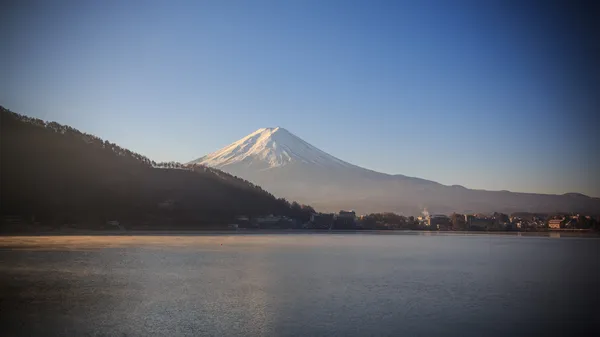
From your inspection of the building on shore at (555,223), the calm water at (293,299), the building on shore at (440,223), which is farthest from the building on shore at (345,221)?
the calm water at (293,299)

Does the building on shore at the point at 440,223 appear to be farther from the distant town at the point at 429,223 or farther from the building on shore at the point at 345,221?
the building on shore at the point at 345,221

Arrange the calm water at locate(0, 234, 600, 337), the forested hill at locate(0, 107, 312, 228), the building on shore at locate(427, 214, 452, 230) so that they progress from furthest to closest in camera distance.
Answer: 1. the building on shore at locate(427, 214, 452, 230)
2. the forested hill at locate(0, 107, 312, 228)
3. the calm water at locate(0, 234, 600, 337)

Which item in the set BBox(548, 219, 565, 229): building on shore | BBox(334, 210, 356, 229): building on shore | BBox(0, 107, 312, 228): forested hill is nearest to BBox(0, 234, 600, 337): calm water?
BBox(0, 107, 312, 228): forested hill

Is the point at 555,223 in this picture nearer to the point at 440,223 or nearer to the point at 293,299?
the point at 440,223

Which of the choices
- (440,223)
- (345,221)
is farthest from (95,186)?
(440,223)

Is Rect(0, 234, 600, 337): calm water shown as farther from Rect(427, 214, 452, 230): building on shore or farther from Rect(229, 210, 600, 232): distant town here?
Rect(427, 214, 452, 230): building on shore

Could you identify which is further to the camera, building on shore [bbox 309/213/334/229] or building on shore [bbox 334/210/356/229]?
building on shore [bbox 334/210/356/229]
